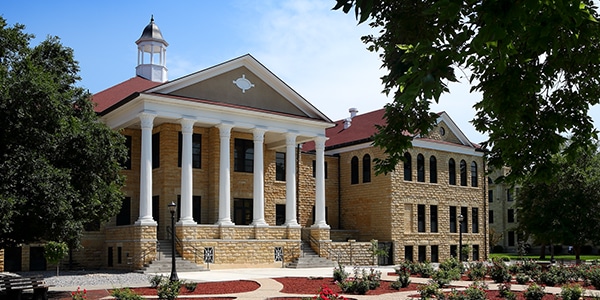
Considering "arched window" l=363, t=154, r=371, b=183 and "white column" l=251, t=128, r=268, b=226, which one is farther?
"arched window" l=363, t=154, r=371, b=183

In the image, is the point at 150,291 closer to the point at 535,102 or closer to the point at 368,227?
the point at 535,102

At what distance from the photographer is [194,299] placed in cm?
1706

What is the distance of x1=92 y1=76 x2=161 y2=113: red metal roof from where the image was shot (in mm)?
35594

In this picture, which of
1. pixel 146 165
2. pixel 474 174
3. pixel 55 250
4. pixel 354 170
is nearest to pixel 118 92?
pixel 146 165

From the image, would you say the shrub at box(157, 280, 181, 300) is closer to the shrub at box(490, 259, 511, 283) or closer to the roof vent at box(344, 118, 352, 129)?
the shrub at box(490, 259, 511, 283)

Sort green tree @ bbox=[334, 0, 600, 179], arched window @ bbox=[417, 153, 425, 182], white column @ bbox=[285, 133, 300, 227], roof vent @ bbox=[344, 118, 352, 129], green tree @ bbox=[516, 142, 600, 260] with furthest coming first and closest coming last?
roof vent @ bbox=[344, 118, 352, 129] → arched window @ bbox=[417, 153, 425, 182] → green tree @ bbox=[516, 142, 600, 260] → white column @ bbox=[285, 133, 300, 227] → green tree @ bbox=[334, 0, 600, 179]

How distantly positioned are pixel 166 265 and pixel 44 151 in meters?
13.6

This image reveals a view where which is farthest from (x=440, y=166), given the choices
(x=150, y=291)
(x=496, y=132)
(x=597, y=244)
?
(x=496, y=132)

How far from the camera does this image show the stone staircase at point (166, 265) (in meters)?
29.4

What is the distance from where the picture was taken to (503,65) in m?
5.26

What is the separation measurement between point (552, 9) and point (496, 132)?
13.5ft

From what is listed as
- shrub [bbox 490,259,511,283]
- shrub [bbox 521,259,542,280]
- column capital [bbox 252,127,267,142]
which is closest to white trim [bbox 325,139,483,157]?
column capital [bbox 252,127,267,142]

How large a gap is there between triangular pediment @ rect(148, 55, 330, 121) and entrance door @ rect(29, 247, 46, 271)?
9.70 meters

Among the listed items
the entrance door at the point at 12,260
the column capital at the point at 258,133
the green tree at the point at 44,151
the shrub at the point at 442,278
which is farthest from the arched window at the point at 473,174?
the green tree at the point at 44,151
